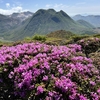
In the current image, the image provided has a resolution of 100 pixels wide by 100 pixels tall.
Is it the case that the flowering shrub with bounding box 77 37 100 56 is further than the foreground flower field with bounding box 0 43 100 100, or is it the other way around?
the flowering shrub with bounding box 77 37 100 56

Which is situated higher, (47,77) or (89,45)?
(89,45)

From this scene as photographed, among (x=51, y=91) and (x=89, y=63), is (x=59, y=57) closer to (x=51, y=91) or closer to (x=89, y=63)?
(x=89, y=63)

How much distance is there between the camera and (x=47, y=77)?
819 cm

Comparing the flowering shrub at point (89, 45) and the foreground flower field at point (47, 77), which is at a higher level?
the flowering shrub at point (89, 45)

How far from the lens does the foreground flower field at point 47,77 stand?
25.3ft

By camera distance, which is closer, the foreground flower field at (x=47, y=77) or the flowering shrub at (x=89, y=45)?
the foreground flower field at (x=47, y=77)

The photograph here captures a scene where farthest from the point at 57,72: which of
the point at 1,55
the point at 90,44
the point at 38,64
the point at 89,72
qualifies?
the point at 90,44

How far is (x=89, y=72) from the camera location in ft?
29.7

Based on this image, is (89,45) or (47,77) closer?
(47,77)

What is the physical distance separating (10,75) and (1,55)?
1768 millimetres

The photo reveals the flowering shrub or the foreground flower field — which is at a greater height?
the flowering shrub

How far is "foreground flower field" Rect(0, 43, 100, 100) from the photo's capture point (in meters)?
7.72

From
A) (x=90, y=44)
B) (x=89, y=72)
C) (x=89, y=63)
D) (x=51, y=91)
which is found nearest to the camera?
(x=51, y=91)

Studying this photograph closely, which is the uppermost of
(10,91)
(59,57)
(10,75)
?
(59,57)
